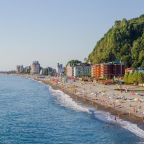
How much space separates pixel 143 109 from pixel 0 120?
70.4ft

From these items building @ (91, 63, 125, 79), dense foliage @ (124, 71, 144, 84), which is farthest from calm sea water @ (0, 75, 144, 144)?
building @ (91, 63, 125, 79)

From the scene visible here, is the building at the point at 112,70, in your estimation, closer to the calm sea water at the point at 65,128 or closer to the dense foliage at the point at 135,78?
the dense foliage at the point at 135,78

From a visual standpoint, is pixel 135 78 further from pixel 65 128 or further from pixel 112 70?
pixel 65 128

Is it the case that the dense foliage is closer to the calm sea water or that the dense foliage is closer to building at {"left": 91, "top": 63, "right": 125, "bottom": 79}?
building at {"left": 91, "top": 63, "right": 125, "bottom": 79}

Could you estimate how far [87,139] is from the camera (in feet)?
170

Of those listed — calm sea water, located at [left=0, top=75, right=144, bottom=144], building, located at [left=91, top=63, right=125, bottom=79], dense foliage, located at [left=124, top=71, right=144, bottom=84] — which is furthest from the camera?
building, located at [left=91, top=63, right=125, bottom=79]

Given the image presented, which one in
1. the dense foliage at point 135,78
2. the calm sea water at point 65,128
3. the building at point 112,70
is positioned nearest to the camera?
the calm sea water at point 65,128

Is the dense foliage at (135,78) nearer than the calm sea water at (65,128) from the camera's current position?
No

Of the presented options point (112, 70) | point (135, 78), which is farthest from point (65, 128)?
point (112, 70)

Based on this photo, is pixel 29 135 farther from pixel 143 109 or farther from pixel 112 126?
pixel 143 109

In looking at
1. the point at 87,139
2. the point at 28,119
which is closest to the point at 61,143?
the point at 87,139

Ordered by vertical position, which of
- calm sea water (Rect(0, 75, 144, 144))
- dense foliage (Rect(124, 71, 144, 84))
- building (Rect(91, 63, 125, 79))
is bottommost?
calm sea water (Rect(0, 75, 144, 144))

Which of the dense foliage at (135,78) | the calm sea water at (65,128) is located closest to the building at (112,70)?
the dense foliage at (135,78)

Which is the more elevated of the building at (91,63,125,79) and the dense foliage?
the building at (91,63,125,79)
